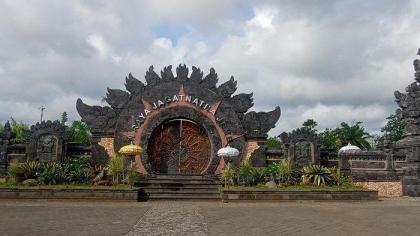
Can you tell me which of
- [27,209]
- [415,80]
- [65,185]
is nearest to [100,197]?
[65,185]

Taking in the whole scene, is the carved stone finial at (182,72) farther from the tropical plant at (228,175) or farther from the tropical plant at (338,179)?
the tropical plant at (338,179)

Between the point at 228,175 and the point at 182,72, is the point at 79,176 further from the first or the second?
the point at 182,72

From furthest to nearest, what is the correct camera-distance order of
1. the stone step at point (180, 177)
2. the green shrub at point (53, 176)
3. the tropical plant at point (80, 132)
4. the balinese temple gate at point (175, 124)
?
the tropical plant at point (80, 132), the balinese temple gate at point (175, 124), the stone step at point (180, 177), the green shrub at point (53, 176)

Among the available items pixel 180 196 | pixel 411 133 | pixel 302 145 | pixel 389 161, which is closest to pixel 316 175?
pixel 302 145

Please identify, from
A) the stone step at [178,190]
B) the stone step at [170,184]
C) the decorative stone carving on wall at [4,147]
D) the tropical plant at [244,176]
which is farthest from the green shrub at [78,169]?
the tropical plant at [244,176]

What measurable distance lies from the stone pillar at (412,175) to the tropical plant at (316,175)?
15.9 feet

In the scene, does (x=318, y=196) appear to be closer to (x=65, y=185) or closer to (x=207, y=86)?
(x=207, y=86)

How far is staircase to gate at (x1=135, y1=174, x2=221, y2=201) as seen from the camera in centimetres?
1758

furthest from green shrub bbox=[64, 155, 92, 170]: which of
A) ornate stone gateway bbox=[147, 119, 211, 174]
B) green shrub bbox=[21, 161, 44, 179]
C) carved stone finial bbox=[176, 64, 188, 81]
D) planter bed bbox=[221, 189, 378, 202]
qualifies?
planter bed bbox=[221, 189, 378, 202]

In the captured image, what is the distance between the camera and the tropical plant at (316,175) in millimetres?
18250

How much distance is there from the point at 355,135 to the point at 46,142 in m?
35.4

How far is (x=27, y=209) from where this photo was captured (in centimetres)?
1238

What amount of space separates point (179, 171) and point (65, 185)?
6413 mm

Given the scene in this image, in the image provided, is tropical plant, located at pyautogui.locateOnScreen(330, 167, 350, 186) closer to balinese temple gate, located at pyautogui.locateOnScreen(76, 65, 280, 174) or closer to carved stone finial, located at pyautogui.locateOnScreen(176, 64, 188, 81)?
balinese temple gate, located at pyautogui.locateOnScreen(76, 65, 280, 174)
